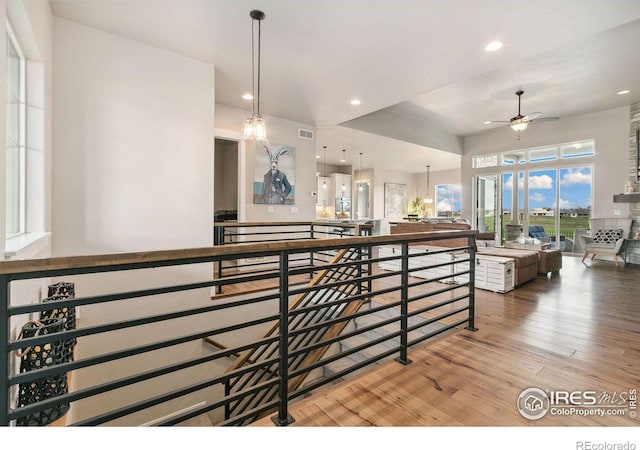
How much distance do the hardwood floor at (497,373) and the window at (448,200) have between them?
31.8 ft

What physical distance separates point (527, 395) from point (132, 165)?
3.82 metres

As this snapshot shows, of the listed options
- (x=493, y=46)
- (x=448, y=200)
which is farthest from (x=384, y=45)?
(x=448, y=200)

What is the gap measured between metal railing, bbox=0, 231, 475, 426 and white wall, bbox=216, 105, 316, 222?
1608 mm

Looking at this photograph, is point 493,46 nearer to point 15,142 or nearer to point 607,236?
point 15,142

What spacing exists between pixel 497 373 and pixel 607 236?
22.0 ft

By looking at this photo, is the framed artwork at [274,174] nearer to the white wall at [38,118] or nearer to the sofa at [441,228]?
the sofa at [441,228]

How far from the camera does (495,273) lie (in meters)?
4.23

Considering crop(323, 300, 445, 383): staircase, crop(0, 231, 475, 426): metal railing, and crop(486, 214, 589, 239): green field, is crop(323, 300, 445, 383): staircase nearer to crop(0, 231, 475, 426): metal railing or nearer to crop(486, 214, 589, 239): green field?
crop(0, 231, 475, 426): metal railing

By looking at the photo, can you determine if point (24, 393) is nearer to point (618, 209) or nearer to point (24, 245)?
point (24, 245)

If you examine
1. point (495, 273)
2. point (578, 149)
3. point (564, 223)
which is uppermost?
point (578, 149)

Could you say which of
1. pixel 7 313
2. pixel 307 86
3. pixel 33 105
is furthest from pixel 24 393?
pixel 307 86

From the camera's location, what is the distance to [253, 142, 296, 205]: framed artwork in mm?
5367

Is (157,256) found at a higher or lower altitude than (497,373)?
higher
